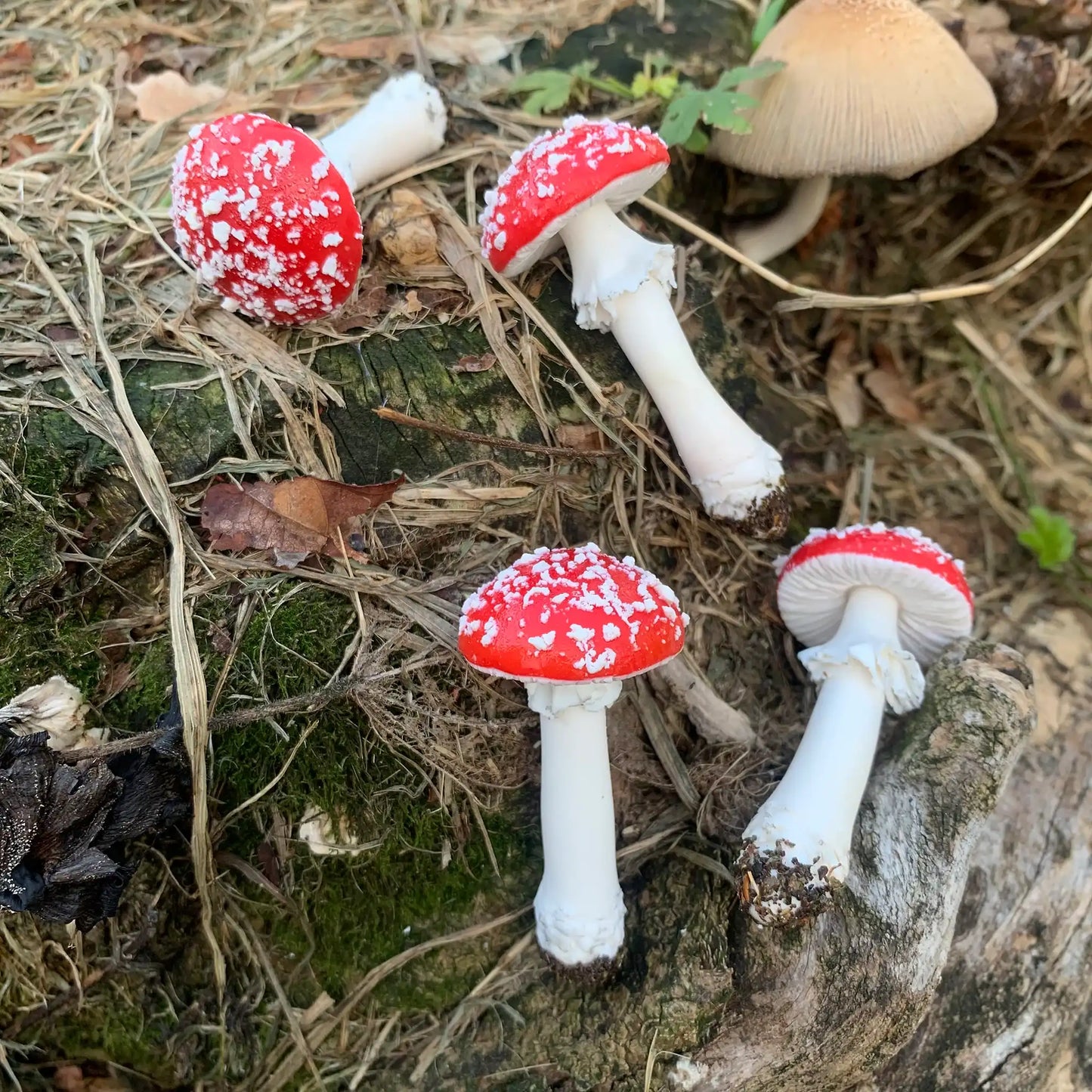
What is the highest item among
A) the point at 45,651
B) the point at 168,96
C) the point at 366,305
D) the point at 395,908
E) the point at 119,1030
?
the point at 168,96

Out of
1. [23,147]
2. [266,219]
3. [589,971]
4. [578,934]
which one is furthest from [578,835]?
[23,147]

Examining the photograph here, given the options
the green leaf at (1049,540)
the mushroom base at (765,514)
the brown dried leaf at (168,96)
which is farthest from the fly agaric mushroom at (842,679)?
the brown dried leaf at (168,96)

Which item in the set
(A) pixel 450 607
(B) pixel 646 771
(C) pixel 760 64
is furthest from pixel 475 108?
(B) pixel 646 771

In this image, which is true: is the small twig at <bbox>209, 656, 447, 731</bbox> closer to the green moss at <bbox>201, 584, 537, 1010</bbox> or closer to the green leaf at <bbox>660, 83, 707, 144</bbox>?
the green moss at <bbox>201, 584, 537, 1010</bbox>

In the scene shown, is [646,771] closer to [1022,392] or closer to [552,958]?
[552,958]

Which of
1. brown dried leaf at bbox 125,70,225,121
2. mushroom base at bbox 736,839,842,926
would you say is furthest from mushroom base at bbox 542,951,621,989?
brown dried leaf at bbox 125,70,225,121

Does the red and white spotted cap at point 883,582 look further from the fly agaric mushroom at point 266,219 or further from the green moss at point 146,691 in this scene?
the green moss at point 146,691

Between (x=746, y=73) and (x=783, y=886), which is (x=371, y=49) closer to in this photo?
Result: (x=746, y=73)
